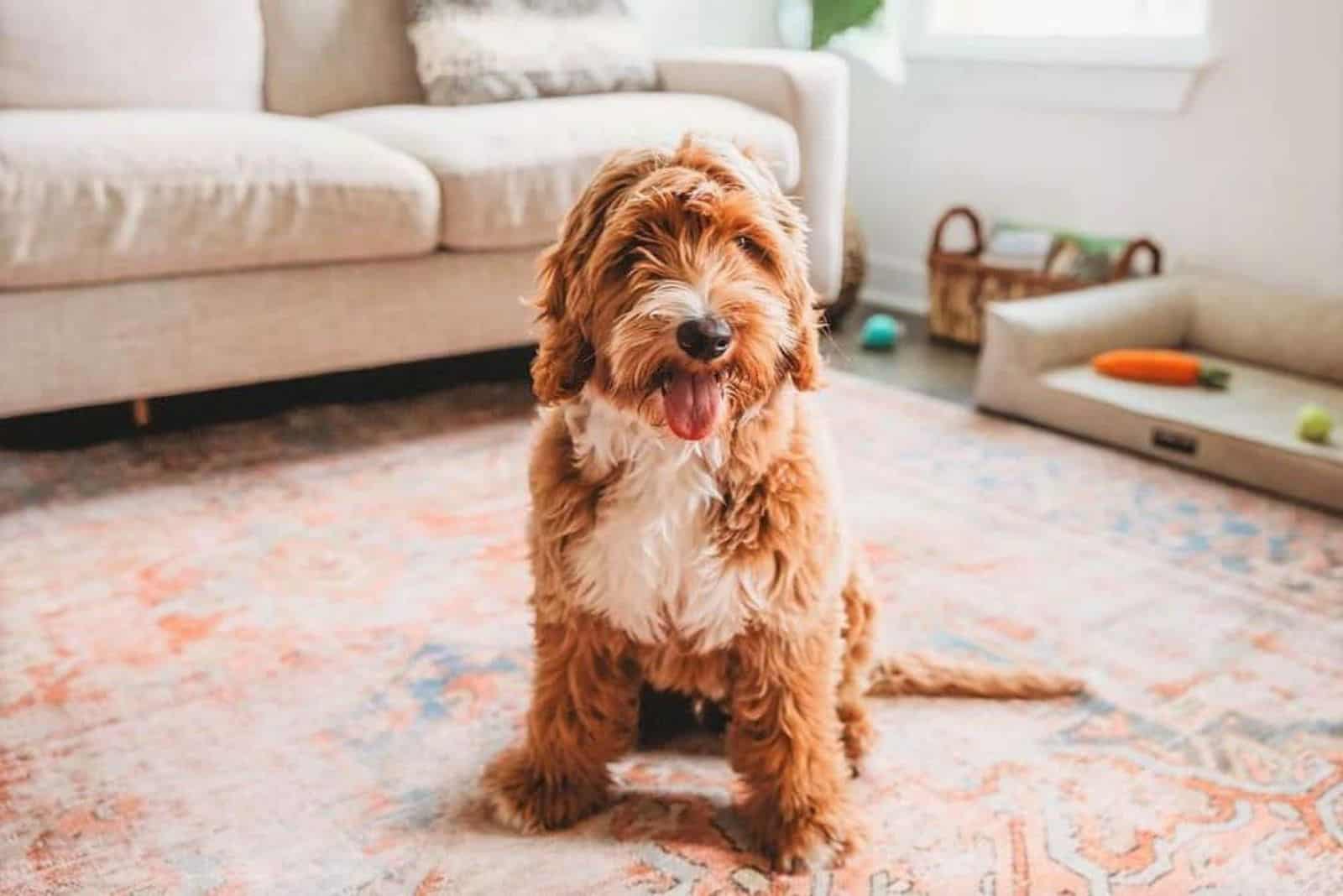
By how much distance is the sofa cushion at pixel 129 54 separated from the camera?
Result: 2904mm

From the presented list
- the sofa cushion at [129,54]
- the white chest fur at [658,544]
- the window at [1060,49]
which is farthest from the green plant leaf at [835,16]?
the white chest fur at [658,544]

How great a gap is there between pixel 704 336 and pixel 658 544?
27 cm

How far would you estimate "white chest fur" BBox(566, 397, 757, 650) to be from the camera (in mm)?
1386

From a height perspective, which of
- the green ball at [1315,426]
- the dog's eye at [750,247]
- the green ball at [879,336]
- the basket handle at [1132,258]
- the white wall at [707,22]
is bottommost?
the green ball at [879,336]

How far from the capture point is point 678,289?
1.26 meters

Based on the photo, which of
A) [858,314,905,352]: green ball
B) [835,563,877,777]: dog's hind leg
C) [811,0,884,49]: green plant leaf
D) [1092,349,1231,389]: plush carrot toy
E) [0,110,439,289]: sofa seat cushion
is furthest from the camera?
[811,0,884,49]: green plant leaf

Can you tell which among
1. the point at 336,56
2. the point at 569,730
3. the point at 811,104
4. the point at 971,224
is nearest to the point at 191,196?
the point at 336,56

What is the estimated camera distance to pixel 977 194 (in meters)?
4.25

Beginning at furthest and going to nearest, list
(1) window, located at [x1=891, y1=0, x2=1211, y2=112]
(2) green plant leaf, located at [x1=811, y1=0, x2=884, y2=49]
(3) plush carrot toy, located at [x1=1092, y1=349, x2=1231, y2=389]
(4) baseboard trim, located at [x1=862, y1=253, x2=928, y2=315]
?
(4) baseboard trim, located at [x1=862, y1=253, x2=928, y2=315]
(2) green plant leaf, located at [x1=811, y1=0, x2=884, y2=49]
(1) window, located at [x1=891, y1=0, x2=1211, y2=112]
(3) plush carrot toy, located at [x1=1092, y1=349, x2=1231, y2=389]

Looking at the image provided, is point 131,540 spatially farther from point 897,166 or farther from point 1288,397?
point 897,166

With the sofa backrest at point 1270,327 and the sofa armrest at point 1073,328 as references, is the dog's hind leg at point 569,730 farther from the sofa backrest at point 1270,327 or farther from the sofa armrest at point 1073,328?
the sofa backrest at point 1270,327

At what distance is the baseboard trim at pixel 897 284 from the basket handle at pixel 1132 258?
2.73 ft

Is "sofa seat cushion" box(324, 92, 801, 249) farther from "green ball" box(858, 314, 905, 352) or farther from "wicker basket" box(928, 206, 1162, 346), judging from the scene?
"wicker basket" box(928, 206, 1162, 346)

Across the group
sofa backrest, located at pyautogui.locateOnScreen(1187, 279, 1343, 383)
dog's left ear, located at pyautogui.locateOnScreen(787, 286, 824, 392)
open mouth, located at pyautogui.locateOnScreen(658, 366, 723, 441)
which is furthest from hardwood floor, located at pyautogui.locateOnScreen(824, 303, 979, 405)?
open mouth, located at pyautogui.locateOnScreen(658, 366, 723, 441)
